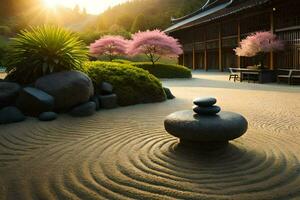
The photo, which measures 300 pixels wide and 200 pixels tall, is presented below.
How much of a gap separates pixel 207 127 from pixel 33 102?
202 inches

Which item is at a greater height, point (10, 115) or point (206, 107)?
point (206, 107)

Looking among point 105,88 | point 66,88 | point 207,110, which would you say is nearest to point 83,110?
point 66,88

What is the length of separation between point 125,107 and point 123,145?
14.8 ft

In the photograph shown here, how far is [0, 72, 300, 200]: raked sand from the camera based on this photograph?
345cm

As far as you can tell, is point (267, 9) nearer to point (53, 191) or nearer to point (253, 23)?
point (253, 23)

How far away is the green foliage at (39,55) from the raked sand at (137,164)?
2506mm

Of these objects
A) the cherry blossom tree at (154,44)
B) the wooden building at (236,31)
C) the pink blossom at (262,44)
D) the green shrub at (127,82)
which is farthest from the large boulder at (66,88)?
the cherry blossom tree at (154,44)

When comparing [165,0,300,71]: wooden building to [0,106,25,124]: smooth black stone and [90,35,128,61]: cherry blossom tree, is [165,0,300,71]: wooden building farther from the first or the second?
[0,106,25,124]: smooth black stone

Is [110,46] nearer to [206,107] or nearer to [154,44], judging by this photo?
[154,44]

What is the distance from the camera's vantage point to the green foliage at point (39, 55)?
29.3ft

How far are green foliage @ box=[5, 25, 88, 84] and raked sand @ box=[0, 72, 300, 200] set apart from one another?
2.51 meters

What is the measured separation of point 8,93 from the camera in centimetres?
788

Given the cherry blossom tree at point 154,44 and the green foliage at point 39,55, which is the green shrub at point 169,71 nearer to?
the cherry blossom tree at point 154,44

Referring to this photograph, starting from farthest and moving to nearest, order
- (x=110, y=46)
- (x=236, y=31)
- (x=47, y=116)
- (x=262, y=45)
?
(x=110, y=46)
(x=236, y=31)
(x=262, y=45)
(x=47, y=116)
